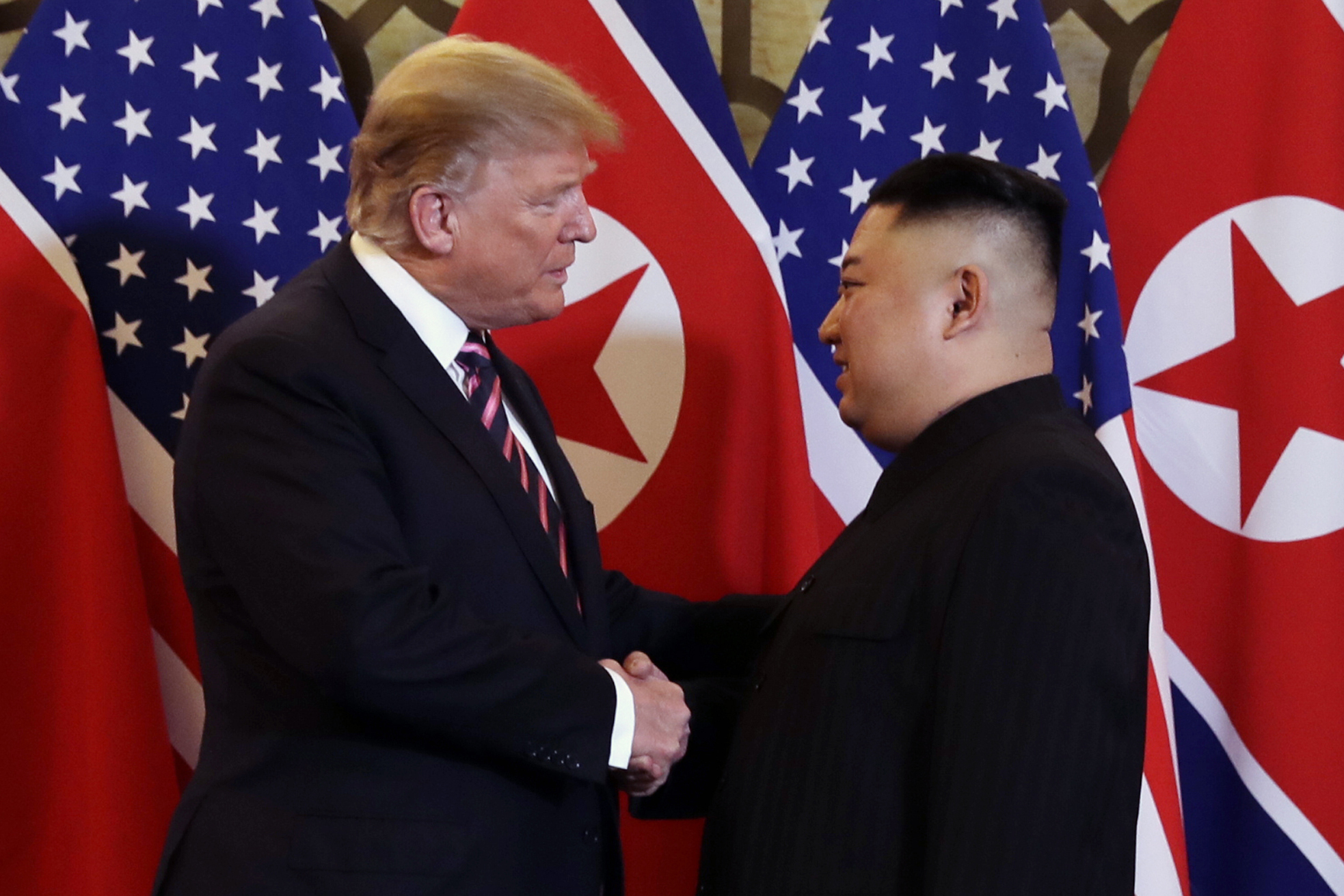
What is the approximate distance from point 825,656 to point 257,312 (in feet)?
2.48

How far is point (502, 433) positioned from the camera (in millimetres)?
1587

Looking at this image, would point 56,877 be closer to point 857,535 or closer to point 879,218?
point 857,535

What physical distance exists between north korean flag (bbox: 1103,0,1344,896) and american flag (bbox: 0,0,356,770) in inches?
55.3

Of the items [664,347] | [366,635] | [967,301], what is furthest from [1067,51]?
[366,635]

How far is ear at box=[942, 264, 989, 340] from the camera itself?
4.75 feet

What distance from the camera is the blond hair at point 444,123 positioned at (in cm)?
152

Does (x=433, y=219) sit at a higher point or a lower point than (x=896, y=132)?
lower

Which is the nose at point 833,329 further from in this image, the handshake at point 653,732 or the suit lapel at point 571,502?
the handshake at point 653,732

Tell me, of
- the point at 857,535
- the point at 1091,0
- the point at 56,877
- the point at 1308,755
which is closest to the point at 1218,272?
the point at 1091,0

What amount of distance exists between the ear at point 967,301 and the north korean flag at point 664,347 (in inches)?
24.7

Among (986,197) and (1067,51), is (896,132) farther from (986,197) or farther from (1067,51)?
(986,197)

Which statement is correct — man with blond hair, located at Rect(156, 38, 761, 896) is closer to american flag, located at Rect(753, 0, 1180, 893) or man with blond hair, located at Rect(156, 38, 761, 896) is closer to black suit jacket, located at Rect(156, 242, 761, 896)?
black suit jacket, located at Rect(156, 242, 761, 896)

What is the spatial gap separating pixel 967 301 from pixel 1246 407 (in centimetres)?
94

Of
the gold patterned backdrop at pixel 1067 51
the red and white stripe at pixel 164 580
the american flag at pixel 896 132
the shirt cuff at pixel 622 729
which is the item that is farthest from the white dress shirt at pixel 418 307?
the gold patterned backdrop at pixel 1067 51
